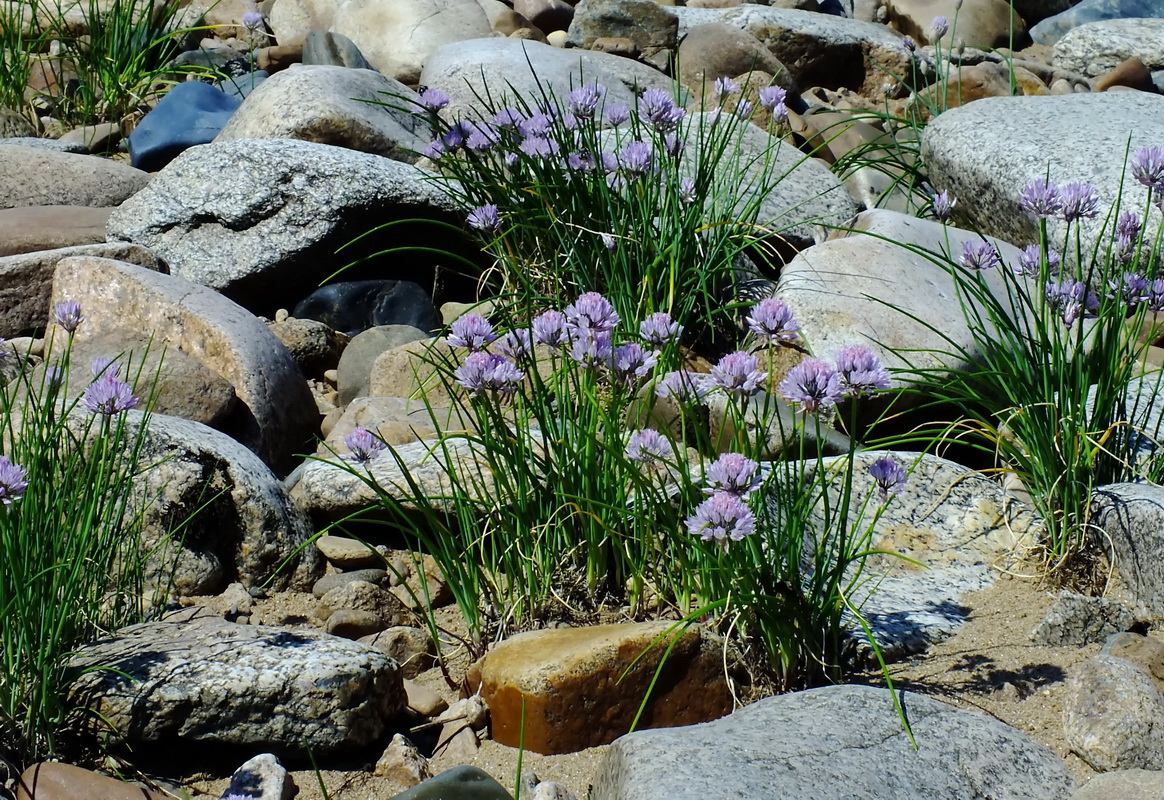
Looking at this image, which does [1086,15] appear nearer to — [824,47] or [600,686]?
[824,47]

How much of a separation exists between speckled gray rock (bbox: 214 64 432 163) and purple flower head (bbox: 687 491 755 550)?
431 centimetres

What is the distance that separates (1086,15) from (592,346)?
1099 cm

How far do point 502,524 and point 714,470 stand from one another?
0.95 m

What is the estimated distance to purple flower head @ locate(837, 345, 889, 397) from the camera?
238 centimetres

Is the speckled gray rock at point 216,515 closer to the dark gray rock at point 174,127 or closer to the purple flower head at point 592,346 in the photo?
the purple flower head at point 592,346

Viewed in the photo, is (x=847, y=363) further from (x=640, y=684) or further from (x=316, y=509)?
(x=316, y=509)

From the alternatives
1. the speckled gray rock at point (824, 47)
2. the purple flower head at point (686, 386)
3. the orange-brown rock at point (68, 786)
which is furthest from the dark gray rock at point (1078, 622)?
the speckled gray rock at point (824, 47)

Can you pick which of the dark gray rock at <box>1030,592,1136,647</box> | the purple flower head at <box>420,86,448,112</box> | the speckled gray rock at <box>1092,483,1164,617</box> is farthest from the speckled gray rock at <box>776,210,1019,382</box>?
the purple flower head at <box>420,86,448,112</box>

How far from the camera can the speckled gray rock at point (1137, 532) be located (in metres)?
3.30

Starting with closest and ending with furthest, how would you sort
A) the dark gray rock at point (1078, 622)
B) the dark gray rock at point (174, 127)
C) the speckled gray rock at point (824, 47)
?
the dark gray rock at point (1078, 622) → the dark gray rock at point (174, 127) → the speckled gray rock at point (824, 47)

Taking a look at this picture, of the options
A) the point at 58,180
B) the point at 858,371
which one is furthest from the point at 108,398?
the point at 58,180

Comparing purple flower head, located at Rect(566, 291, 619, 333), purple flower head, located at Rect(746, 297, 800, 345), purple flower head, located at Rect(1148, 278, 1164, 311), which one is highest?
purple flower head, located at Rect(746, 297, 800, 345)

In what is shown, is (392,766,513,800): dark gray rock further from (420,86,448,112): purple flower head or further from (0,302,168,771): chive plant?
(420,86,448,112): purple flower head

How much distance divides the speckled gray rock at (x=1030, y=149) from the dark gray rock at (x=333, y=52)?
389cm
